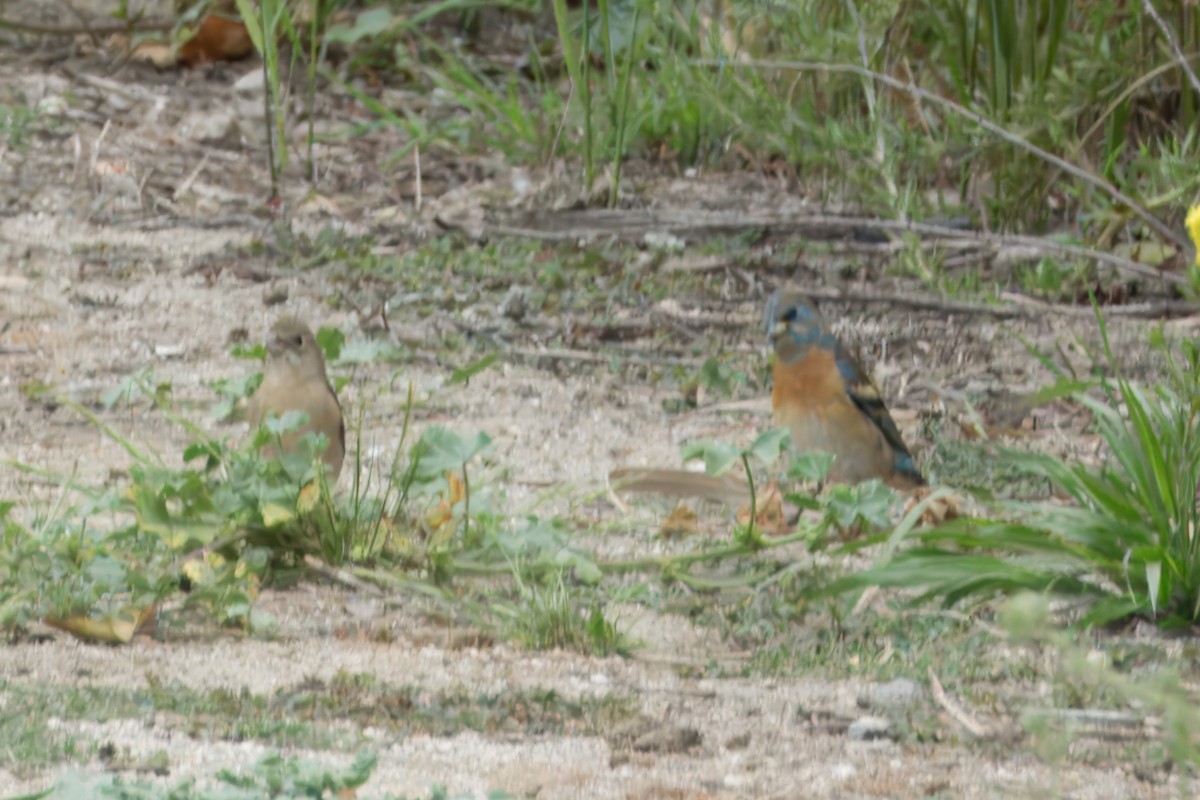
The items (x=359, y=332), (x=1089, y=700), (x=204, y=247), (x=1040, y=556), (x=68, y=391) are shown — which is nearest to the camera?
(x=1089, y=700)

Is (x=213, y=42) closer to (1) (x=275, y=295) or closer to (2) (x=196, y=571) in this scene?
(1) (x=275, y=295)

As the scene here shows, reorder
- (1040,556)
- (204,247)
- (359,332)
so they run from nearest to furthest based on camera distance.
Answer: (1040,556)
(359,332)
(204,247)

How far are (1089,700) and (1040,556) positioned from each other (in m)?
0.55

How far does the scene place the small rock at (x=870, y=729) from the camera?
8.29ft

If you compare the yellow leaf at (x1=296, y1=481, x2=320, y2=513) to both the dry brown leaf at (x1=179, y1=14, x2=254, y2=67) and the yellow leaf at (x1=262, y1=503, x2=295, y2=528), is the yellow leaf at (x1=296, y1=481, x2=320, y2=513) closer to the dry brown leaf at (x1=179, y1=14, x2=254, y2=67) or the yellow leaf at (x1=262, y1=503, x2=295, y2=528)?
the yellow leaf at (x1=262, y1=503, x2=295, y2=528)

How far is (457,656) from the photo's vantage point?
290 cm

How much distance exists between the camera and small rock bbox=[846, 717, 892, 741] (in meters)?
2.53

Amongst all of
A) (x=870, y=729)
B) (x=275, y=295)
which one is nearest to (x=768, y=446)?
(x=870, y=729)

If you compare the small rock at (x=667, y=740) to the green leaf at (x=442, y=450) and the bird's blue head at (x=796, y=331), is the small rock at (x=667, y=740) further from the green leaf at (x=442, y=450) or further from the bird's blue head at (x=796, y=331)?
the bird's blue head at (x=796, y=331)

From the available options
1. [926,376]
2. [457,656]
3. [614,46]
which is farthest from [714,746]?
[614,46]

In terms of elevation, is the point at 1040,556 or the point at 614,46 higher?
the point at 614,46

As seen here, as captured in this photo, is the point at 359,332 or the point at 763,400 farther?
the point at 359,332

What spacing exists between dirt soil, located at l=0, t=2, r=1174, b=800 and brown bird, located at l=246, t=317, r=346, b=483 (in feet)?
0.87

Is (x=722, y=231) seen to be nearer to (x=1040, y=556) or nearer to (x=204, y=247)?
(x=204, y=247)
